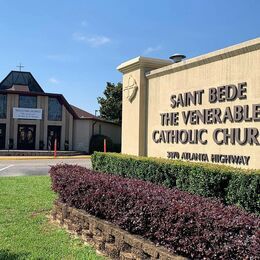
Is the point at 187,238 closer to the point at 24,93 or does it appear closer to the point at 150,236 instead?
the point at 150,236

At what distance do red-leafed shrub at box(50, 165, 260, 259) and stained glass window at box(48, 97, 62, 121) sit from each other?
2959 cm

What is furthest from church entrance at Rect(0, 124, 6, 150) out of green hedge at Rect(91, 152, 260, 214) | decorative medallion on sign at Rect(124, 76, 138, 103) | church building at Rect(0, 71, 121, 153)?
green hedge at Rect(91, 152, 260, 214)

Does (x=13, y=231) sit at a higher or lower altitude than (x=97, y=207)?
lower

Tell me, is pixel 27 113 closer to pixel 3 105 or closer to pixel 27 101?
pixel 27 101

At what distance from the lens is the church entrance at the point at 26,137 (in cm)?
3528

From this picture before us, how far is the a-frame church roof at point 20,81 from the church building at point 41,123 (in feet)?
14.2

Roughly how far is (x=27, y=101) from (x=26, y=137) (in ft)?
10.1

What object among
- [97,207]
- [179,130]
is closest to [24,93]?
[179,130]

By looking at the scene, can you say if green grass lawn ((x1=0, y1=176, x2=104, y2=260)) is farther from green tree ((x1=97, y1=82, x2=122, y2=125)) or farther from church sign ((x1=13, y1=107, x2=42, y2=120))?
green tree ((x1=97, y1=82, x2=122, y2=125))

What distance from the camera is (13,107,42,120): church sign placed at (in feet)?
114

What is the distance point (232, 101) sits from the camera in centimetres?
755

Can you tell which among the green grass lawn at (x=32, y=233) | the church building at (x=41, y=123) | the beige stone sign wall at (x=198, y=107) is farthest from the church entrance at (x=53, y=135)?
the beige stone sign wall at (x=198, y=107)

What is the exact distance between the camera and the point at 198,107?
27.9 ft

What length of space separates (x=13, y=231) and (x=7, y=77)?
35.4 meters
